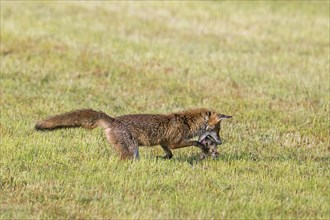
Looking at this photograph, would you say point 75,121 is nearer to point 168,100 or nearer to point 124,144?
point 124,144

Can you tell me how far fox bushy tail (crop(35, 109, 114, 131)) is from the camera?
10.6 m

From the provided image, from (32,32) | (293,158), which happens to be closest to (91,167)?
(293,158)

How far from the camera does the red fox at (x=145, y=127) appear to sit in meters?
10.9

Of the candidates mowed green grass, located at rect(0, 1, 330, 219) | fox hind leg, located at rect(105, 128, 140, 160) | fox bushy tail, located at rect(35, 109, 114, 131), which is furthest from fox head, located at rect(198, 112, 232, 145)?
fox bushy tail, located at rect(35, 109, 114, 131)

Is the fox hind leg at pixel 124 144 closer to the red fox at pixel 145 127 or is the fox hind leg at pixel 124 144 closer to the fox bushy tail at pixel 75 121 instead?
the red fox at pixel 145 127

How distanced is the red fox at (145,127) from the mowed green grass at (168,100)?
1.05 ft

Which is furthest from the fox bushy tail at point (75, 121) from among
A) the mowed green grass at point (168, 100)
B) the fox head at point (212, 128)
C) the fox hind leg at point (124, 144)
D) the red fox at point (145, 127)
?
the fox head at point (212, 128)

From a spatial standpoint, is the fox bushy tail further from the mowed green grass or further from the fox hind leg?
the mowed green grass

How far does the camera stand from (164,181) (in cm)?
1009

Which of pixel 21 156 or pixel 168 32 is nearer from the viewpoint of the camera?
pixel 21 156

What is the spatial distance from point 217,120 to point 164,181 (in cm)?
208

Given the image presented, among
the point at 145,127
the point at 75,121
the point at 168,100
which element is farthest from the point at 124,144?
the point at 168,100

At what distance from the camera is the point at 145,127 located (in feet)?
36.9

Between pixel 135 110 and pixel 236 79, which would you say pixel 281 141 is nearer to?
pixel 135 110
